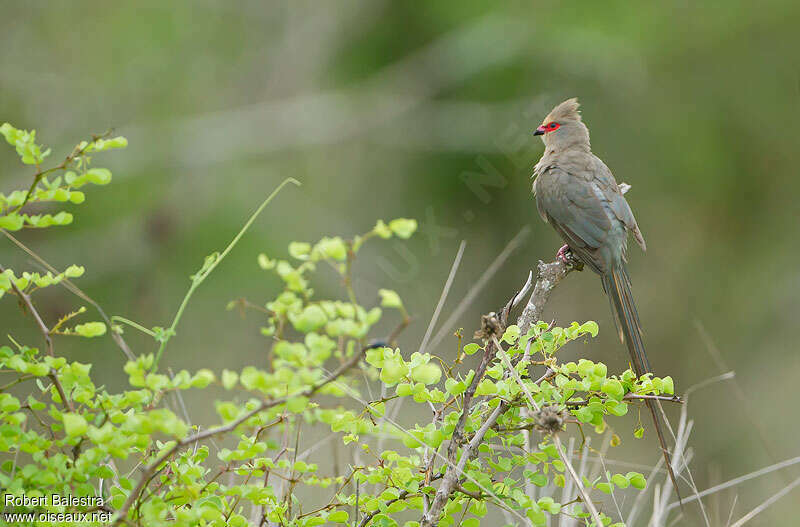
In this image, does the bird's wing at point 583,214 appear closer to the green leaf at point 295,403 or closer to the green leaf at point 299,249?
the green leaf at point 299,249

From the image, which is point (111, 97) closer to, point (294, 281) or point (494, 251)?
point (494, 251)

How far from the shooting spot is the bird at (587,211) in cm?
276

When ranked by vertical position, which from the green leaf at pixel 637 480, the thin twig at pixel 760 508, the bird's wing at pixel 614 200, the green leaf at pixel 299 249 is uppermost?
the bird's wing at pixel 614 200

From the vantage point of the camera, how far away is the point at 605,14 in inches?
215

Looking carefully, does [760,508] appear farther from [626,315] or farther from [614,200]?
[614,200]

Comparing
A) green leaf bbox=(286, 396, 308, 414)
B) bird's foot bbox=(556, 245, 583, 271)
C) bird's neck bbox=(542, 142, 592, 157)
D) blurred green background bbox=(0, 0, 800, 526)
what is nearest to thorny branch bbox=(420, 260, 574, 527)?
green leaf bbox=(286, 396, 308, 414)

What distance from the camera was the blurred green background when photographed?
211 inches

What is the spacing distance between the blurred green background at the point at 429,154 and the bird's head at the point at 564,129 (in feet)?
6.74

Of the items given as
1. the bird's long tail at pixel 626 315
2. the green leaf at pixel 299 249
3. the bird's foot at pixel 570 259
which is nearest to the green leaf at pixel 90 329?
the green leaf at pixel 299 249

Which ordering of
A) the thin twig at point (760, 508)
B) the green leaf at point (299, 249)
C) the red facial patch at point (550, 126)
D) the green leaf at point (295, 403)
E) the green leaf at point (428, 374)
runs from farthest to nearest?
the red facial patch at point (550, 126) < the thin twig at point (760, 508) < the green leaf at point (428, 374) < the green leaf at point (299, 249) < the green leaf at point (295, 403)

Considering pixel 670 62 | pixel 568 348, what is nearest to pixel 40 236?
pixel 568 348

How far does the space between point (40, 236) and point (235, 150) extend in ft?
4.95

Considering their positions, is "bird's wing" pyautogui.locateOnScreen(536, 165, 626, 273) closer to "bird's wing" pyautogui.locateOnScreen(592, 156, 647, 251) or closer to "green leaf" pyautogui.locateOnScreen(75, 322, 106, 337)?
"bird's wing" pyautogui.locateOnScreen(592, 156, 647, 251)

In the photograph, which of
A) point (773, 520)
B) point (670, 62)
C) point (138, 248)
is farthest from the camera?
point (670, 62)
